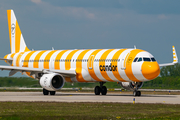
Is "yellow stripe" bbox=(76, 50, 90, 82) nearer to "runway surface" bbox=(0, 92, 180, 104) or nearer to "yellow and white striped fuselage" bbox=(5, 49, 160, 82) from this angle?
"yellow and white striped fuselage" bbox=(5, 49, 160, 82)

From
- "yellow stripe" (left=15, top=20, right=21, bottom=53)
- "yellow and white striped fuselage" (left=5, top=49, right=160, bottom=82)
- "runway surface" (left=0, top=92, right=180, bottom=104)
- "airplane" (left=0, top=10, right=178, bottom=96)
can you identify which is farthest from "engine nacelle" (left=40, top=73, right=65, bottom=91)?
"yellow stripe" (left=15, top=20, right=21, bottom=53)

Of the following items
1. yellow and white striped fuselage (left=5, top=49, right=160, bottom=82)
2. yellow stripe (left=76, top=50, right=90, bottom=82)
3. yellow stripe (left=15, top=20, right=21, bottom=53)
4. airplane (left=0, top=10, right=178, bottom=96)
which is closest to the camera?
Result: yellow and white striped fuselage (left=5, top=49, right=160, bottom=82)

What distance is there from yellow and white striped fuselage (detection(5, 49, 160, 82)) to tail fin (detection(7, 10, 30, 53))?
15.7ft

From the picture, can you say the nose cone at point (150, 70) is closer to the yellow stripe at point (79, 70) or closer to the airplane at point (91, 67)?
the airplane at point (91, 67)

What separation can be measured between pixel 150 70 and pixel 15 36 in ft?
86.1

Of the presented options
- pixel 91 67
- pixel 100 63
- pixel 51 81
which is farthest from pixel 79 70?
pixel 51 81

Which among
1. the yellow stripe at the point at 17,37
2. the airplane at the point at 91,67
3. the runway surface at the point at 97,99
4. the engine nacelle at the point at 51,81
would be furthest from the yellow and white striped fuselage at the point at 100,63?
the yellow stripe at the point at 17,37

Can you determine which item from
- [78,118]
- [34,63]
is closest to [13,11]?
[34,63]

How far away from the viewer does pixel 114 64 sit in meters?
39.2

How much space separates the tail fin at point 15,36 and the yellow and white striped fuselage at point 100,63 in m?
4.77

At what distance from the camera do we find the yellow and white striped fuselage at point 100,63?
37.2 m

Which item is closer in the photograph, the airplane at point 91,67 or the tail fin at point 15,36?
the airplane at point 91,67

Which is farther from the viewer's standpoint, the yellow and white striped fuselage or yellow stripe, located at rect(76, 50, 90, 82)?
yellow stripe, located at rect(76, 50, 90, 82)

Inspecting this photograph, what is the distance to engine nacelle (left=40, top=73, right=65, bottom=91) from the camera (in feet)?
131
